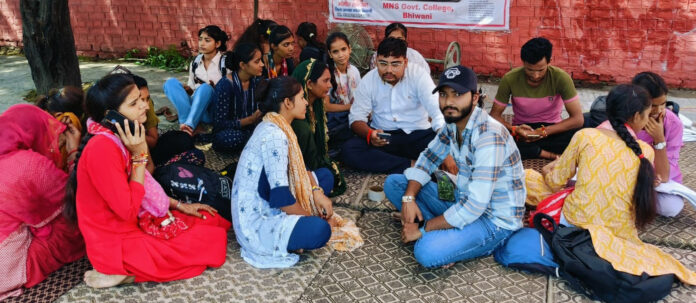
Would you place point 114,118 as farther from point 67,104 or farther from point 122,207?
point 67,104

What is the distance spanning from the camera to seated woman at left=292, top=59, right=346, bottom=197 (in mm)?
4047

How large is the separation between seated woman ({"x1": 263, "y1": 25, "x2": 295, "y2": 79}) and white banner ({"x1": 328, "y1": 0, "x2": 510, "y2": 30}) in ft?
8.01

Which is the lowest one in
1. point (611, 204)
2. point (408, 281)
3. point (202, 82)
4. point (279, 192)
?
point (408, 281)

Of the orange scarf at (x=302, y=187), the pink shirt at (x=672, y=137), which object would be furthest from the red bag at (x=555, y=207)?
the orange scarf at (x=302, y=187)

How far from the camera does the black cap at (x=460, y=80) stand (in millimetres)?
2996

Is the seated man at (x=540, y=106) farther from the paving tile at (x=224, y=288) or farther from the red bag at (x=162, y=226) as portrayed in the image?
the red bag at (x=162, y=226)

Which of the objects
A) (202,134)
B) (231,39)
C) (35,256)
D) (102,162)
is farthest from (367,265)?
(231,39)

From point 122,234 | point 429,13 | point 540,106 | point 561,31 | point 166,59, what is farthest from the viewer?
point 166,59

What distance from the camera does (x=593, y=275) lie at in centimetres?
288

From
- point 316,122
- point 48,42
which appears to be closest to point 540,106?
point 316,122

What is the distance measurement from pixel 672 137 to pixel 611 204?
1120 millimetres

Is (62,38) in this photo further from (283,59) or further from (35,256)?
(35,256)

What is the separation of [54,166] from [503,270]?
2718 mm

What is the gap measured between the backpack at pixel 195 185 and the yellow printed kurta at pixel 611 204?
2.25 meters
